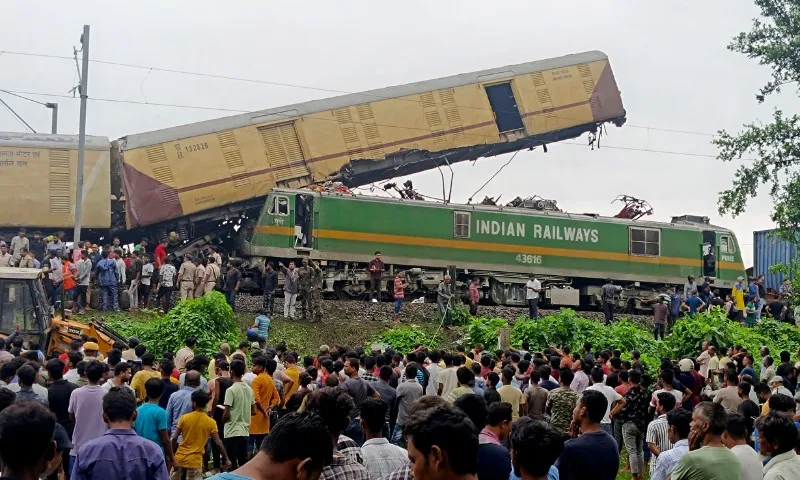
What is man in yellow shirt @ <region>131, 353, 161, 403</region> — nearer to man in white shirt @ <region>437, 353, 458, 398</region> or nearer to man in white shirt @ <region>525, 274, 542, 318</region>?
man in white shirt @ <region>437, 353, 458, 398</region>

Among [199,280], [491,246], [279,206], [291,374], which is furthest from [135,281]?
[291,374]

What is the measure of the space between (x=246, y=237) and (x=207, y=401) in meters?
17.8

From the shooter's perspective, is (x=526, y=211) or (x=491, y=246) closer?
(x=491, y=246)

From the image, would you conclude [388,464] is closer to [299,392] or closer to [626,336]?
[299,392]

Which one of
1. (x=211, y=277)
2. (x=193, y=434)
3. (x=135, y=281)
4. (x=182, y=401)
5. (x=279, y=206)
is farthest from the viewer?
(x=279, y=206)

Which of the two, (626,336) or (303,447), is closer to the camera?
(303,447)

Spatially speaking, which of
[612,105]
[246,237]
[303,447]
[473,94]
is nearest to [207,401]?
[303,447]

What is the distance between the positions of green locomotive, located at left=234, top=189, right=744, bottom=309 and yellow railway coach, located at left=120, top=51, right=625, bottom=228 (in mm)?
1209

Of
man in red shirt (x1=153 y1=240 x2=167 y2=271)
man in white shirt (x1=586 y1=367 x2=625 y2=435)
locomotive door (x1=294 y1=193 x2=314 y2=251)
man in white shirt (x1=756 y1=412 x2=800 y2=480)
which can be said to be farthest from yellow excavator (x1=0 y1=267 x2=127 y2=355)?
locomotive door (x1=294 y1=193 x2=314 y2=251)

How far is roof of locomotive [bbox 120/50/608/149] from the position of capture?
25.6 meters

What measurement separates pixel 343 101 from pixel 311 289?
603 centimetres

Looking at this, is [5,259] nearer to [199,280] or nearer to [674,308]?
[199,280]

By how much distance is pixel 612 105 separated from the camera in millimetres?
30391

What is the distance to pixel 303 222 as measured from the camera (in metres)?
26.1
